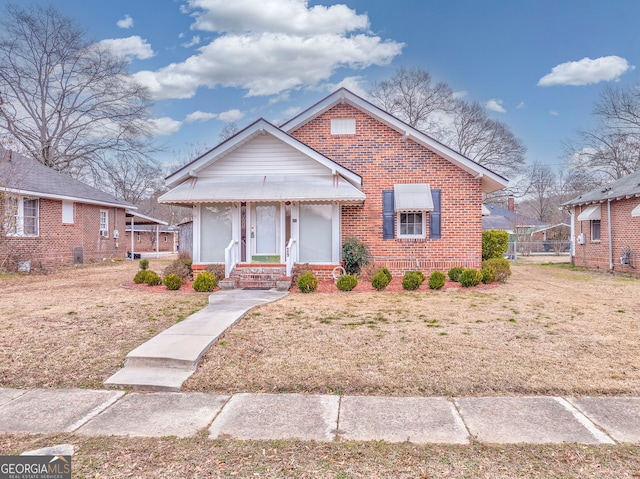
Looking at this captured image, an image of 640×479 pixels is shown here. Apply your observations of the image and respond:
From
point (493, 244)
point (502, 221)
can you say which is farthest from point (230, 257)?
point (502, 221)

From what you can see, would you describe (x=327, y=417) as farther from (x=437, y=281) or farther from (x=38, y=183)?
(x=38, y=183)

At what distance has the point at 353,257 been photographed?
1319cm

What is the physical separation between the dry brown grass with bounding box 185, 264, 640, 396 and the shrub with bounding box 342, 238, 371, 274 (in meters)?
3.70

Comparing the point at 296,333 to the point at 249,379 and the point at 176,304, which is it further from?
the point at 176,304

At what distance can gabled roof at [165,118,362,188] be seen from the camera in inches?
504

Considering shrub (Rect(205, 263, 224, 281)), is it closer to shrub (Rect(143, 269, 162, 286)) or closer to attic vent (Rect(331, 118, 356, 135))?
shrub (Rect(143, 269, 162, 286))

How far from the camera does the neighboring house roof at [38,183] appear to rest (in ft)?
52.9

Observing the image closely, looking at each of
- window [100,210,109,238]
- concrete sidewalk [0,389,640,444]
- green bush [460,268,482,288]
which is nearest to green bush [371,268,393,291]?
green bush [460,268,482,288]

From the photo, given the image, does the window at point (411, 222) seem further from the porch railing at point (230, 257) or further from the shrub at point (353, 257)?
the porch railing at point (230, 257)

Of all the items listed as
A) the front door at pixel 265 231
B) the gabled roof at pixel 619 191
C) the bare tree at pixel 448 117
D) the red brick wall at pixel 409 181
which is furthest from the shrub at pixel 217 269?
the bare tree at pixel 448 117

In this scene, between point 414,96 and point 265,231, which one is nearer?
point 265,231

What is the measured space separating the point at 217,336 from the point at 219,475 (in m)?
3.45

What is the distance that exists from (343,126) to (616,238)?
13376 millimetres

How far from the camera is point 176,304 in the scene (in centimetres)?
927
